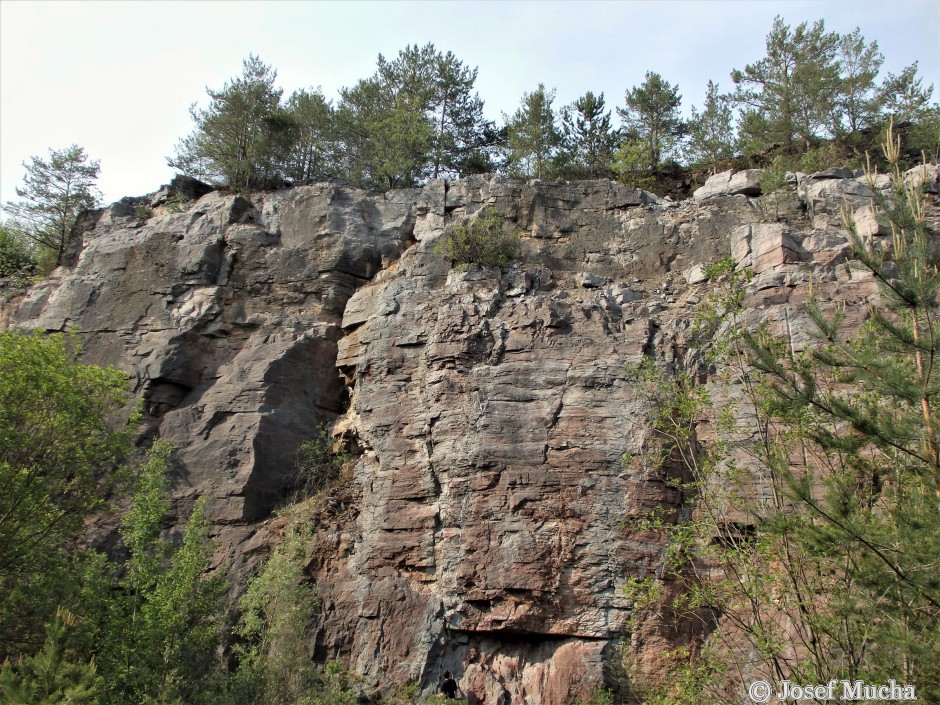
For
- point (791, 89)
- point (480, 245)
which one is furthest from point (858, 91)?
point (480, 245)

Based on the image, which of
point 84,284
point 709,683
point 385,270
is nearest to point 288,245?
point 385,270

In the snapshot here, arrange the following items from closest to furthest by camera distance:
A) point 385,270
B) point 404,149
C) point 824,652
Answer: point 824,652
point 385,270
point 404,149

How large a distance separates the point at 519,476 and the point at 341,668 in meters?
4.66

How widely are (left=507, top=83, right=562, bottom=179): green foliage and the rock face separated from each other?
603cm

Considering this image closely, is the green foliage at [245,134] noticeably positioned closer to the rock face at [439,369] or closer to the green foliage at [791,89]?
the rock face at [439,369]

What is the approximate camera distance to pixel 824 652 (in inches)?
318

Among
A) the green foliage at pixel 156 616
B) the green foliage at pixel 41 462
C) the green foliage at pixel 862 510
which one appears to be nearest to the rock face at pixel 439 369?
the green foliage at pixel 156 616

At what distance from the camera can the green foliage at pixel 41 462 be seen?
474 inches

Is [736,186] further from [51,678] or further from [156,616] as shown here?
[51,678]

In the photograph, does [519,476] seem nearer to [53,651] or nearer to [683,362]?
[683,362]

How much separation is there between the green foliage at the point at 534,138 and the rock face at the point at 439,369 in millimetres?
6031

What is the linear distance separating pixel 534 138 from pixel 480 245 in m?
8.71

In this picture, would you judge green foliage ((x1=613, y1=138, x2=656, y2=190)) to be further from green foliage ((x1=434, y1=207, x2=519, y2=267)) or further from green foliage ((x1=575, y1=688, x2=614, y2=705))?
green foliage ((x1=575, y1=688, x2=614, y2=705))

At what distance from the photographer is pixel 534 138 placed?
24391 millimetres
